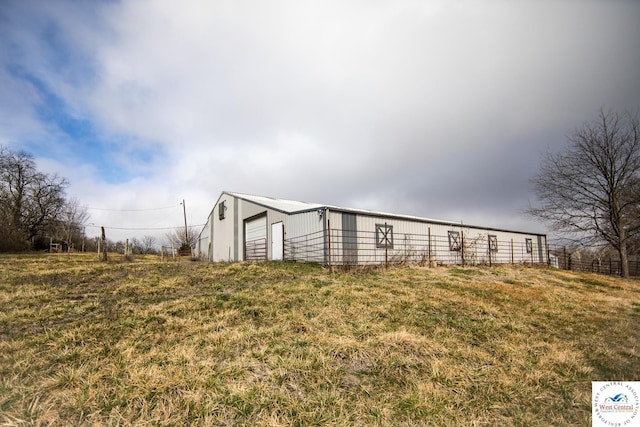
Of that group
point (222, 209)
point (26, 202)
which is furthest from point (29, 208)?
point (222, 209)

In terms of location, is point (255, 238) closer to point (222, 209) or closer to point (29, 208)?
point (222, 209)

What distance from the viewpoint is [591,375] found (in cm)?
361

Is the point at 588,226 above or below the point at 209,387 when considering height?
above

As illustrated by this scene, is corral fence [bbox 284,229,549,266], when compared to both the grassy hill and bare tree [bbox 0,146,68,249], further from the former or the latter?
bare tree [bbox 0,146,68,249]

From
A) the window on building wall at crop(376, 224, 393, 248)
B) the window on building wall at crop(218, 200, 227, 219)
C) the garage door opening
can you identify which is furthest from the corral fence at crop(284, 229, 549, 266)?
the window on building wall at crop(218, 200, 227, 219)

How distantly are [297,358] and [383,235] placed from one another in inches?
483

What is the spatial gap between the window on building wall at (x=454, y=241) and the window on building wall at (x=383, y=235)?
219 inches

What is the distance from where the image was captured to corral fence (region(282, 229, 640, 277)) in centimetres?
1321

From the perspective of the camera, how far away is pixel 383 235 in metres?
15.4

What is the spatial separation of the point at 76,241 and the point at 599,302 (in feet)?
156

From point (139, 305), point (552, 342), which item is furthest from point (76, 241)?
point (552, 342)

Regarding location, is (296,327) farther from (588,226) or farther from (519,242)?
(519,242)

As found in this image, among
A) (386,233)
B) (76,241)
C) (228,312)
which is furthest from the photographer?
(76,241)

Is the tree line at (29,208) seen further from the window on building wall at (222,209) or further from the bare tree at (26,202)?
the window on building wall at (222,209)
